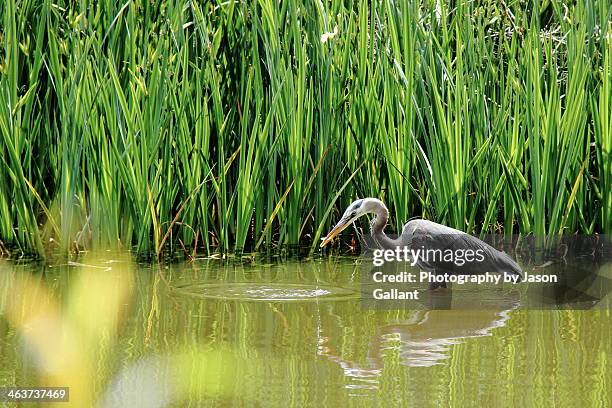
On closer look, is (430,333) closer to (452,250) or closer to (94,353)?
(452,250)

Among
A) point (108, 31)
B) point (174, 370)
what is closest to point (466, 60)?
point (108, 31)

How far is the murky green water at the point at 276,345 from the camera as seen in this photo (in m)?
2.61

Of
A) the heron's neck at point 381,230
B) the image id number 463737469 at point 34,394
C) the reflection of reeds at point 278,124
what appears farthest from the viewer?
the reflection of reeds at point 278,124

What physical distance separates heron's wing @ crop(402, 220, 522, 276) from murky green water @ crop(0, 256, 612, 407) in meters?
0.17

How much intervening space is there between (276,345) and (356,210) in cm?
126

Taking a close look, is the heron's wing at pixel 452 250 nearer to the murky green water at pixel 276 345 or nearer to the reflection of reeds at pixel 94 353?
the murky green water at pixel 276 345

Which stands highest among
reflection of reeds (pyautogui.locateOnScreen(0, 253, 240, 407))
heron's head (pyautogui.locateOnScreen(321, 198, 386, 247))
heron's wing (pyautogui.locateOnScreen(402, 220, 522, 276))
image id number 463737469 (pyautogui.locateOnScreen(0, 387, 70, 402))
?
heron's head (pyautogui.locateOnScreen(321, 198, 386, 247))

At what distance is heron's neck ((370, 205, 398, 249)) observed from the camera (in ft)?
13.5

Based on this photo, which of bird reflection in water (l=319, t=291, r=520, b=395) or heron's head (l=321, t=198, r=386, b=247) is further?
heron's head (l=321, t=198, r=386, b=247)

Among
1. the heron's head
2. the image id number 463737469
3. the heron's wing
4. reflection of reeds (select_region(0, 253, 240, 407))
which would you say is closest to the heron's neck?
the heron's head

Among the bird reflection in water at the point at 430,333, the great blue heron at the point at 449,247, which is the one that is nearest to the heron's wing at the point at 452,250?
the great blue heron at the point at 449,247

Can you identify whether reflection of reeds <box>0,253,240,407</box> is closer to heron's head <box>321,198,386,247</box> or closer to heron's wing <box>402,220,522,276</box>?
heron's head <box>321,198,386,247</box>

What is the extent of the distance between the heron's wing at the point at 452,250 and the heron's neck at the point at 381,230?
0.15m

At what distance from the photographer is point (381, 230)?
4121mm
